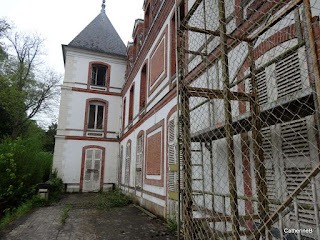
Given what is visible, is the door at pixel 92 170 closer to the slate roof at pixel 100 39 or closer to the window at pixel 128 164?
the window at pixel 128 164

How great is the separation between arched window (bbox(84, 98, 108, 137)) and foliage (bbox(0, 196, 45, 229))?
230 inches

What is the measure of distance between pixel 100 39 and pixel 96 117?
6001mm

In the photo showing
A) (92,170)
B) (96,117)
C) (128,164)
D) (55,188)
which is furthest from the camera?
(96,117)

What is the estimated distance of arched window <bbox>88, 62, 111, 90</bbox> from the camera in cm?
1525

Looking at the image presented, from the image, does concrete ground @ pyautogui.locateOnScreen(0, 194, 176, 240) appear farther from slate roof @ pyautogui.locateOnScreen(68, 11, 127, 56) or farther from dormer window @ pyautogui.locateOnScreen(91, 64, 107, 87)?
slate roof @ pyautogui.locateOnScreen(68, 11, 127, 56)

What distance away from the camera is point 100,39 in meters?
16.7

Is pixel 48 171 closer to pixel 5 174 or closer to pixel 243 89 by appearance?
pixel 5 174

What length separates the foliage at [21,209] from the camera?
22.5ft

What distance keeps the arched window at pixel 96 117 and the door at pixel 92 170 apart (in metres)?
1.16

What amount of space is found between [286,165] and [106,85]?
45.9 feet

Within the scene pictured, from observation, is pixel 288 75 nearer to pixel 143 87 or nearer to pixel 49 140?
pixel 143 87

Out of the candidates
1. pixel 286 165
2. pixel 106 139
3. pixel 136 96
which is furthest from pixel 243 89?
pixel 106 139

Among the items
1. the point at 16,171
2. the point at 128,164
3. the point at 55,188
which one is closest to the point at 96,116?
the point at 128,164

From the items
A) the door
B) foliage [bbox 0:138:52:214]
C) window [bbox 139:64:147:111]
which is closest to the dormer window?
the door
